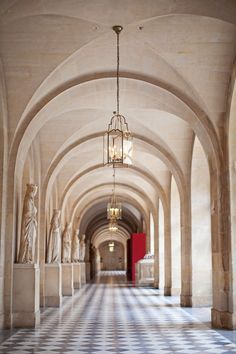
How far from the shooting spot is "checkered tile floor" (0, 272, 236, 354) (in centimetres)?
823

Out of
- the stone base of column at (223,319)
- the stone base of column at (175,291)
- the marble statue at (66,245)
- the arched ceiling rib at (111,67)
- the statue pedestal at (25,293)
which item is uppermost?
the arched ceiling rib at (111,67)

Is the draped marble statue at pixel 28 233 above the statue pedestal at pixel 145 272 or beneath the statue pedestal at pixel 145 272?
above

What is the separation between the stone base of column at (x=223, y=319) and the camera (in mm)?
10219

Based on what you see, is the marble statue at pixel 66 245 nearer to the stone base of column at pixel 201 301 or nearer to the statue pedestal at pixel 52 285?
the statue pedestal at pixel 52 285

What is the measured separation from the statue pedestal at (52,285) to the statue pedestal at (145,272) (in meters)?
10.7

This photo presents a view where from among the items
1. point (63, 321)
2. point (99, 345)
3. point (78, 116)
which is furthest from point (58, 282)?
point (99, 345)

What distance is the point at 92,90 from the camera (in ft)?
40.0

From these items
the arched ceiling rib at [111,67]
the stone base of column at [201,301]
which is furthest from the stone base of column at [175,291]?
the arched ceiling rib at [111,67]

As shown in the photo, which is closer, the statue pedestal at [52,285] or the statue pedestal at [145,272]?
the statue pedestal at [52,285]

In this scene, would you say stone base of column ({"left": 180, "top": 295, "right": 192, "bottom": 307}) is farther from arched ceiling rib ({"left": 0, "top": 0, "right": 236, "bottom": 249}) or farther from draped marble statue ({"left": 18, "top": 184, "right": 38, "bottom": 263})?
draped marble statue ({"left": 18, "top": 184, "right": 38, "bottom": 263})

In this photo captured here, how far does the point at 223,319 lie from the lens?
10.5 metres

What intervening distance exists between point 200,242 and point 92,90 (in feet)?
18.9

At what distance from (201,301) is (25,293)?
5.79 metres

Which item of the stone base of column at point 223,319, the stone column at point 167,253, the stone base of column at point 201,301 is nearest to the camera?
the stone base of column at point 223,319
